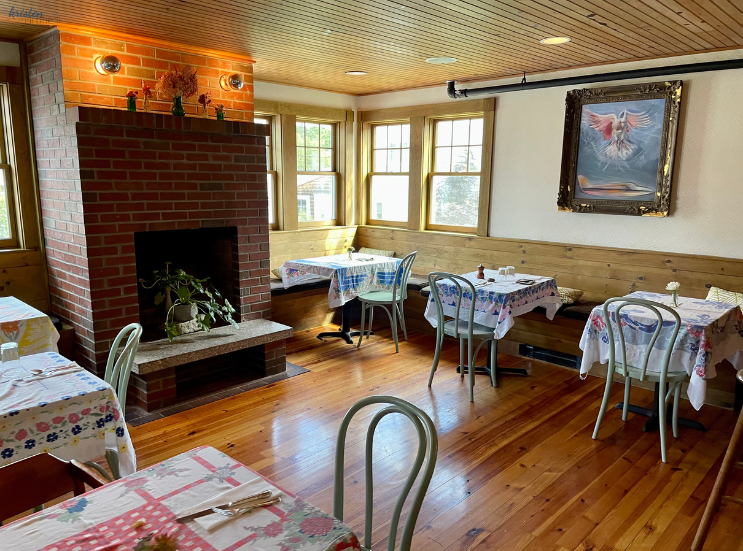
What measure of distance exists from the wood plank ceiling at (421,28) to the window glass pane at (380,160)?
1659 millimetres

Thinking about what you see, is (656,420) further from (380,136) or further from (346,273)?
(380,136)

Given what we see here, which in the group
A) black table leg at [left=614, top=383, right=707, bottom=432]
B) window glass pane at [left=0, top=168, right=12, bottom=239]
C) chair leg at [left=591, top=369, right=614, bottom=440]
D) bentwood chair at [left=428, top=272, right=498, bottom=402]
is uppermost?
window glass pane at [left=0, top=168, right=12, bottom=239]

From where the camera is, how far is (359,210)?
21.4 ft

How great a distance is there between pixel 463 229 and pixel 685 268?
2137mm

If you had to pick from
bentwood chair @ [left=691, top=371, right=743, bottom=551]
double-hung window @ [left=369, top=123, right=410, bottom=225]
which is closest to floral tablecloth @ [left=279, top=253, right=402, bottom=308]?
double-hung window @ [left=369, top=123, right=410, bottom=225]

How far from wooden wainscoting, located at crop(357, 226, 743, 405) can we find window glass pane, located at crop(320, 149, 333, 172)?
1276 mm

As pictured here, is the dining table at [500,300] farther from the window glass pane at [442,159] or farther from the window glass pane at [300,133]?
the window glass pane at [300,133]

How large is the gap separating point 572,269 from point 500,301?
135 centimetres

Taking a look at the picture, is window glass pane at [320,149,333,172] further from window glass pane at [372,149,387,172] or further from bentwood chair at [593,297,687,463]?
bentwood chair at [593,297,687,463]

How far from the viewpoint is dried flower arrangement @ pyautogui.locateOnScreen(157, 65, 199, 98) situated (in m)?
3.72

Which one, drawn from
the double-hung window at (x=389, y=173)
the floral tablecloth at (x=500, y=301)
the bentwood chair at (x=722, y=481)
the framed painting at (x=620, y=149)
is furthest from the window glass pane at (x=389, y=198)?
the bentwood chair at (x=722, y=481)

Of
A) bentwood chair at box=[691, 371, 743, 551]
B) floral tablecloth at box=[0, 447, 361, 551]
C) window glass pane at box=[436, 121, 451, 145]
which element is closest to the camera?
floral tablecloth at box=[0, 447, 361, 551]

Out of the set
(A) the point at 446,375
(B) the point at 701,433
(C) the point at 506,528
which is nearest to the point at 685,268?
(B) the point at 701,433

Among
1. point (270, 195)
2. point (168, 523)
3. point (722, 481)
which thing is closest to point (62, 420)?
point (168, 523)
